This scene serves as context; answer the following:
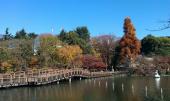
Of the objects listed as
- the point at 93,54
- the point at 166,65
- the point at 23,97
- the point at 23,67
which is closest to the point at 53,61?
the point at 23,67

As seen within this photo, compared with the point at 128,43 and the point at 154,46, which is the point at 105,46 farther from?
the point at 154,46

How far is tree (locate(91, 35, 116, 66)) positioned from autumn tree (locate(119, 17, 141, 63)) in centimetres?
321

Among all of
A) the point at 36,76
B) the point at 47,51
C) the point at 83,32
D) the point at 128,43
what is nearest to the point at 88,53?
the point at 128,43

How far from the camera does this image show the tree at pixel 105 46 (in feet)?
195

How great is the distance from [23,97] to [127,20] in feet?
102

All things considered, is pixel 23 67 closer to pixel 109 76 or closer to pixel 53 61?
→ pixel 53 61

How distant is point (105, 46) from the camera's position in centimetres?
6075

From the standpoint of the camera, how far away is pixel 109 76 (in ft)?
167

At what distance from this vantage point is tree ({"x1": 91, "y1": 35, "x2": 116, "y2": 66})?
5938 centimetres

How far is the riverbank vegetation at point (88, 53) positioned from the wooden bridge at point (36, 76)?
12.4 feet

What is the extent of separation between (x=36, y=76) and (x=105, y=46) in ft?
77.8

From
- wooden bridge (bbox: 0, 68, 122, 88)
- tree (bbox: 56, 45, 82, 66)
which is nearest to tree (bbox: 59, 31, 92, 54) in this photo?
tree (bbox: 56, 45, 82, 66)

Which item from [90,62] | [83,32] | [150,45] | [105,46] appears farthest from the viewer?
[83,32]

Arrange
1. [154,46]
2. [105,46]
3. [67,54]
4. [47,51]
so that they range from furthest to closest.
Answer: [154,46], [105,46], [67,54], [47,51]
